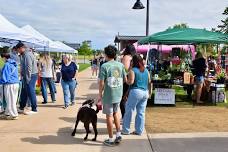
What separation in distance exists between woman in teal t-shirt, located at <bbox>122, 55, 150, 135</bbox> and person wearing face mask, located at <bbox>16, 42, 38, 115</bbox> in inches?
139

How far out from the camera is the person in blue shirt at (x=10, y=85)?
33.3ft

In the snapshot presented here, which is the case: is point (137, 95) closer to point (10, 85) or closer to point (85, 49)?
point (10, 85)

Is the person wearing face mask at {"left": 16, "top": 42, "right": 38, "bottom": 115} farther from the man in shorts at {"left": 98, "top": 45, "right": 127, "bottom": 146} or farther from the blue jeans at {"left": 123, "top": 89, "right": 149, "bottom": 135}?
the man in shorts at {"left": 98, "top": 45, "right": 127, "bottom": 146}

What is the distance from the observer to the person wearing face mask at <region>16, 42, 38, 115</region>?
36.4ft

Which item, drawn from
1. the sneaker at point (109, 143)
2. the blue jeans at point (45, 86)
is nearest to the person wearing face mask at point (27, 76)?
the blue jeans at point (45, 86)

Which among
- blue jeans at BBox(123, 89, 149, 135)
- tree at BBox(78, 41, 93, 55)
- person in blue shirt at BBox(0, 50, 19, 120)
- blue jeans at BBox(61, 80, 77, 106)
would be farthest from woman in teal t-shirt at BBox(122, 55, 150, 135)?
tree at BBox(78, 41, 93, 55)

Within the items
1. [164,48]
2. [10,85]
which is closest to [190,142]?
[10,85]

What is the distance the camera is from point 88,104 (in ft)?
27.5

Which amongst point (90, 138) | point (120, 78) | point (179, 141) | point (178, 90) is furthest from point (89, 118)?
point (178, 90)

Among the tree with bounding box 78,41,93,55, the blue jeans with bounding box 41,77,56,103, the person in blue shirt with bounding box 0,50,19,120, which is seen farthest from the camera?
the tree with bounding box 78,41,93,55

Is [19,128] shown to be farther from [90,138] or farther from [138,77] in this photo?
[138,77]

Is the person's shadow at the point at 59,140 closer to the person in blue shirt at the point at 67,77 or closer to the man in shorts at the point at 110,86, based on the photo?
the man in shorts at the point at 110,86

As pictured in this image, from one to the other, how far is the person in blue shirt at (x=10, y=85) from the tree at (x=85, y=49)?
310 ft

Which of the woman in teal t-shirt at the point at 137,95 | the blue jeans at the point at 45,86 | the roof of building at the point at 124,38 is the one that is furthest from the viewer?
the roof of building at the point at 124,38
